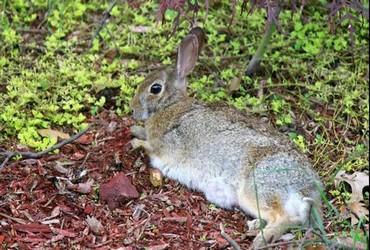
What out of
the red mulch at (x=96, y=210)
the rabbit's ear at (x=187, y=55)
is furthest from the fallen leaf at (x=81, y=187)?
the rabbit's ear at (x=187, y=55)

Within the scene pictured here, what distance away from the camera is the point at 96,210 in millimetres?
5488

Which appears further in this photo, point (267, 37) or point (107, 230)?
point (267, 37)

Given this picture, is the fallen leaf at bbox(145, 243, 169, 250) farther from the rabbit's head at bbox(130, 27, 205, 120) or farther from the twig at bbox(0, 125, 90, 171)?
the rabbit's head at bbox(130, 27, 205, 120)

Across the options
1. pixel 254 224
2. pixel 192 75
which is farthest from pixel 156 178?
pixel 192 75

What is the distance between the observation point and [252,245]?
5.17 meters

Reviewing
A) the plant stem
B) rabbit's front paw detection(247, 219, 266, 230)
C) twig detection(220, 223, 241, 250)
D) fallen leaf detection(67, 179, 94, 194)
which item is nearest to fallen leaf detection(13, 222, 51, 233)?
fallen leaf detection(67, 179, 94, 194)

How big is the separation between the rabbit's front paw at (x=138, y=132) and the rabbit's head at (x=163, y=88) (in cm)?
14

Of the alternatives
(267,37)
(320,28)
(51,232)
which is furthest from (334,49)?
(51,232)

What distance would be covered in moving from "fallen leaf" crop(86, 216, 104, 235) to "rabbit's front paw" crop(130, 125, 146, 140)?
48.6 inches

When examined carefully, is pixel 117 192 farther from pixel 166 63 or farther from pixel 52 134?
pixel 166 63

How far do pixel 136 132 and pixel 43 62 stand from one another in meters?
1.46

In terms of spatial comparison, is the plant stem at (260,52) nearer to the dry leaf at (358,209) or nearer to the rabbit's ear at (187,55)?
the rabbit's ear at (187,55)

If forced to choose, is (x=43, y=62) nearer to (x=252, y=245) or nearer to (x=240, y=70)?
(x=240, y=70)

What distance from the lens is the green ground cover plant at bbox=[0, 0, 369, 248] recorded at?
6.57 m
